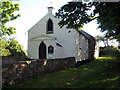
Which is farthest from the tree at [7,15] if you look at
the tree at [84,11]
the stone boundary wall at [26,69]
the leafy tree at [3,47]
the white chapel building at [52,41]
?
the white chapel building at [52,41]

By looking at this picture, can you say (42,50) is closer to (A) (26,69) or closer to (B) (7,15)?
(B) (7,15)

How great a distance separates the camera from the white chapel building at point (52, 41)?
20.3m

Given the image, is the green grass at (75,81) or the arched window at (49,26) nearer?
the green grass at (75,81)

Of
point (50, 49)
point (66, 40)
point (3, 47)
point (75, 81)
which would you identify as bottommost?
point (75, 81)

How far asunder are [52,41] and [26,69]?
1056cm

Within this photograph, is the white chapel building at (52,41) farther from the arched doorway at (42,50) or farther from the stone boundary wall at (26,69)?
the stone boundary wall at (26,69)

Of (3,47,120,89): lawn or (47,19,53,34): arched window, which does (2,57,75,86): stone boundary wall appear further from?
(47,19,53,34): arched window

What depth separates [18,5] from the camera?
48.6ft

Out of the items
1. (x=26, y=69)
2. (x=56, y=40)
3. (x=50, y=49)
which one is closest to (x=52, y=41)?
(x=56, y=40)

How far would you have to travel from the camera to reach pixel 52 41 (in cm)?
2108

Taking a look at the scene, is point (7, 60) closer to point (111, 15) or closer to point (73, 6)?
point (73, 6)

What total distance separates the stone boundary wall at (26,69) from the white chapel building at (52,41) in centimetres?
450

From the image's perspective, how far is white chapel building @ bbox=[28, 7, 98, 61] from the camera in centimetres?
2031

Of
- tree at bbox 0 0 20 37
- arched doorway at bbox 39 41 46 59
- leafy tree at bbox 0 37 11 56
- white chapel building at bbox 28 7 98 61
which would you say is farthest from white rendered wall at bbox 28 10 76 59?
tree at bbox 0 0 20 37
